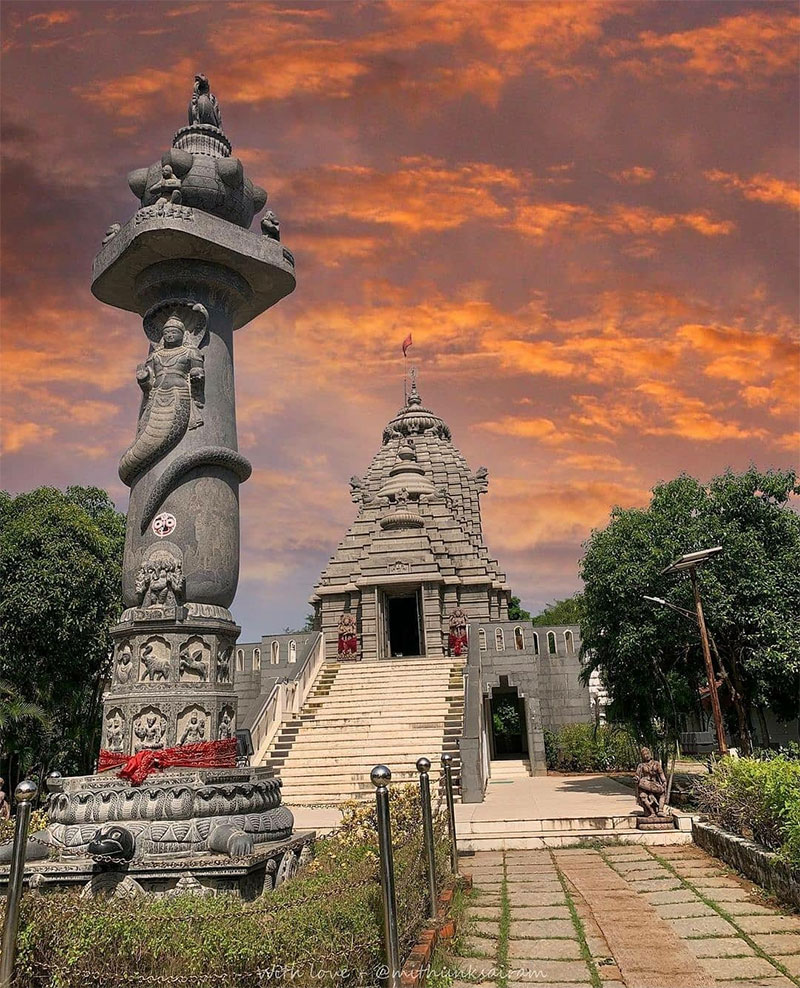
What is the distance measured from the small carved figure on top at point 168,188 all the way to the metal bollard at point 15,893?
21.5 feet

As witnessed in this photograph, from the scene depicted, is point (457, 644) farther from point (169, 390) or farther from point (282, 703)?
point (169, 390)

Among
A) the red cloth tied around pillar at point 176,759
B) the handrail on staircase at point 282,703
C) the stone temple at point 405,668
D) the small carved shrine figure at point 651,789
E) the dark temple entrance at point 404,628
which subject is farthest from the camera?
the dark temple entrance at point 404,628

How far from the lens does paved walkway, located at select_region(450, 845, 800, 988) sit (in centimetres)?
500

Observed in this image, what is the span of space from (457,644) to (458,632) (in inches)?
21.5

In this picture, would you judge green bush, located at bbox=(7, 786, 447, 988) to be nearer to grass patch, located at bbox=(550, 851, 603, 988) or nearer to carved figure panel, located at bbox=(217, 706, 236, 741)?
grass patch, located at bbox=(550, 851, 603, 988)

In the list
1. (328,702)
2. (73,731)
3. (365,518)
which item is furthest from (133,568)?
(365,518)

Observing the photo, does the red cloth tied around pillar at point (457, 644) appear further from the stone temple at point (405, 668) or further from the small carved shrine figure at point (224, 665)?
the small carved shrine figure at point (224, 665)

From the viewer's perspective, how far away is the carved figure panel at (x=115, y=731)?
700 centimetres

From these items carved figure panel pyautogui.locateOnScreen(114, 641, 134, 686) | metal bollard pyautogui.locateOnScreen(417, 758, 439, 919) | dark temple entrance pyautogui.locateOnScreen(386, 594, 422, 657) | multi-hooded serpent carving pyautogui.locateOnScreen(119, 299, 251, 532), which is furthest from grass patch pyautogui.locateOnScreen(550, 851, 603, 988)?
dark temple entrance pyautogui.locateOnScreen(386, 594, 422, 657)

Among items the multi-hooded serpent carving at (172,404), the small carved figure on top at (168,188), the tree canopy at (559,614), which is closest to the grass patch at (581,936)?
the multi-hooded serpent carving at (172,404)

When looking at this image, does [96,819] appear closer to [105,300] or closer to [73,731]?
[105,300]

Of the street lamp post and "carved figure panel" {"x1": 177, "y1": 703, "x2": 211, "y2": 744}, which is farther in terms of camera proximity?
the street lamp post

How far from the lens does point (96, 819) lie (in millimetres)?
6363

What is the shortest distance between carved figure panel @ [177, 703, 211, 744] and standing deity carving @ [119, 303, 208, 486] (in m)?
2.69
